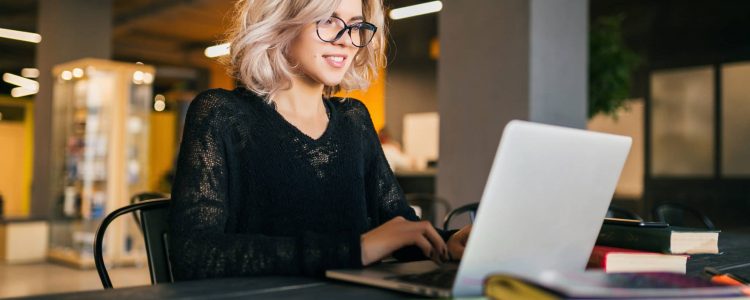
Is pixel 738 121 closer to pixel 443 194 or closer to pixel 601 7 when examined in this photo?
pixel 601 7

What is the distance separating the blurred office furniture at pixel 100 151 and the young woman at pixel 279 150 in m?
5.43

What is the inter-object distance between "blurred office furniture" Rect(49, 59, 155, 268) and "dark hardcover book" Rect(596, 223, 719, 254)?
236 inches

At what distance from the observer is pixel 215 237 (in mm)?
1173

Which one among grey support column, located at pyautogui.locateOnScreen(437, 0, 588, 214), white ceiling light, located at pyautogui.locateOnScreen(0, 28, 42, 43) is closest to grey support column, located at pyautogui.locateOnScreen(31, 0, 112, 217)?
white ceiling light, located at pyautogui.locateOnScreen(0, 28, 42, 43)

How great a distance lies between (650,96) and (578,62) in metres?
4.94

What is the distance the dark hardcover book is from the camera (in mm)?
1190

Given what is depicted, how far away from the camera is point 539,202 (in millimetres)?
834

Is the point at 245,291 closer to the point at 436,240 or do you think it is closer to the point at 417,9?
the point at 436,240

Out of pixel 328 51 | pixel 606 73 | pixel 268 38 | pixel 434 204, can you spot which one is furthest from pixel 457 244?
pixel 606 73

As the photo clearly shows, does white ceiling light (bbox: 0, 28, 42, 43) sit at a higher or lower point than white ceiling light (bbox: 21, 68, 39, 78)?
higher

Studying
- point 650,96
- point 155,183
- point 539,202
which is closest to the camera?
point 539,202

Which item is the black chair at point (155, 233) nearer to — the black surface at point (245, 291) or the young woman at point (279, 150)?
the young woman at point (279, 150)

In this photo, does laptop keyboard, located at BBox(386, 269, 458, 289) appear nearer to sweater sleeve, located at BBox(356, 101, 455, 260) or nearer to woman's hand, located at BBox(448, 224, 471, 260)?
woman's hand, located at BBox(448, 224, 471, 260)

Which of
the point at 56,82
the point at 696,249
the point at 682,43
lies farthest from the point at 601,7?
the point at 696,249
